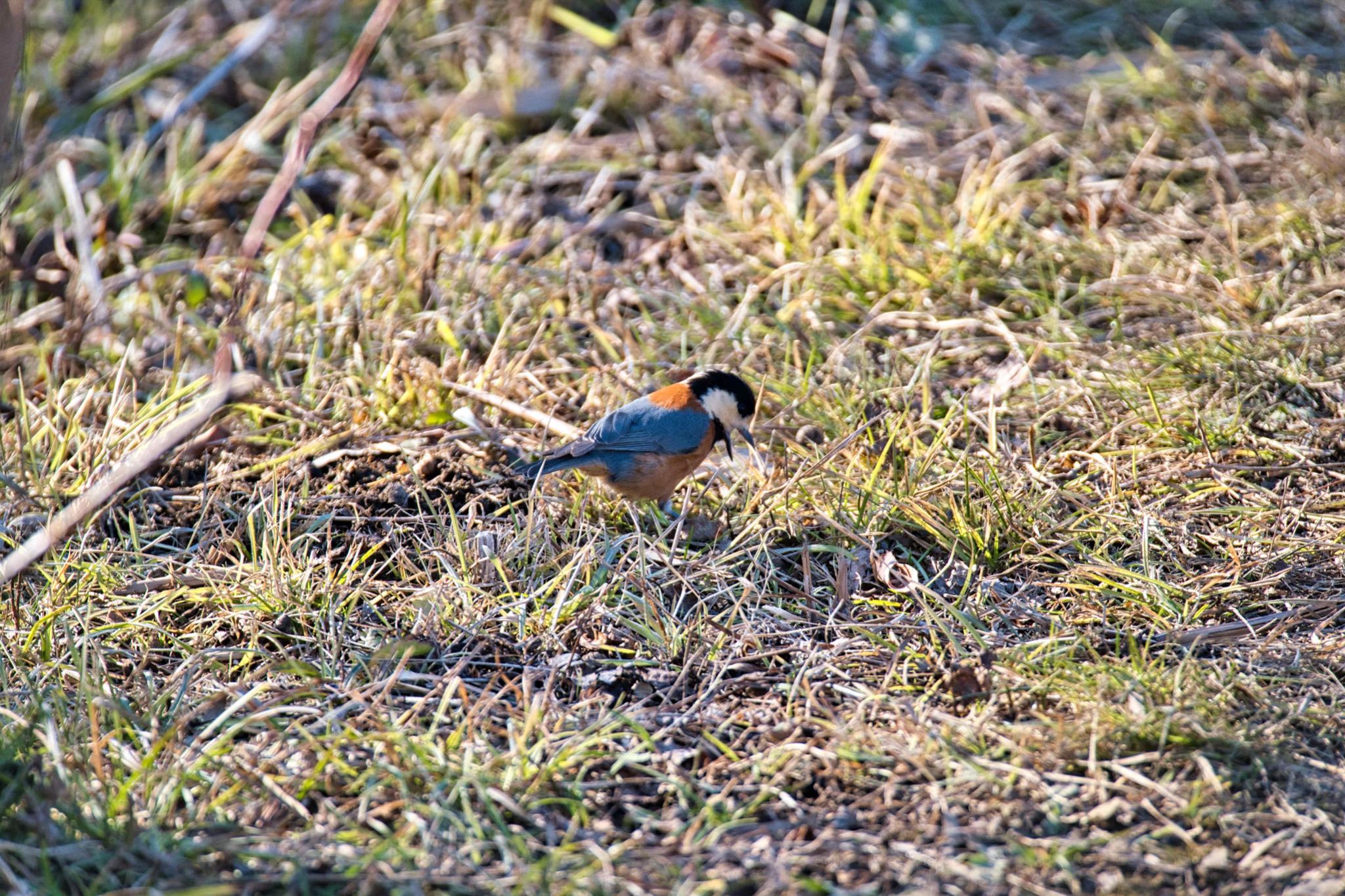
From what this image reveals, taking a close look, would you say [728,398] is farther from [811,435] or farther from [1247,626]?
[1247,626]

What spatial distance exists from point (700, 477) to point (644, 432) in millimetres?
438

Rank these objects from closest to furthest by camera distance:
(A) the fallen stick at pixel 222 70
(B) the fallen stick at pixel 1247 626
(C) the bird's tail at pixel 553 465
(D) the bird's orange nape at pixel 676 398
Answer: (B) the fallen stick at pixel 1247 626, (C) the bird's tail at pixel 553 465, (D) the bird's orange nape at pixel 676 398, (A) the fallen stick at pixel 222 70

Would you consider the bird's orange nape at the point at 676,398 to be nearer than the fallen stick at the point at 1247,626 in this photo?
No

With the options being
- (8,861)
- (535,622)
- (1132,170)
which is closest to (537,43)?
(1132,170)

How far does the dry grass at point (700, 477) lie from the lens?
8.64ft

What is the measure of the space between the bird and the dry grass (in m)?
0.13

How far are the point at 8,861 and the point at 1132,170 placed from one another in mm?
4915

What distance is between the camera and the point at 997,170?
5.47 metres

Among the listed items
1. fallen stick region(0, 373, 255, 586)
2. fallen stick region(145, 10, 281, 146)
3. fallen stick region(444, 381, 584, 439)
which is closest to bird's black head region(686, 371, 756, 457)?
fallen stick region(444, 381, 584, 439)

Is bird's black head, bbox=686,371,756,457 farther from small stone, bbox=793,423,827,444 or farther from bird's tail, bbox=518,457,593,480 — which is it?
bird's tail, bbox=518,457,593,480

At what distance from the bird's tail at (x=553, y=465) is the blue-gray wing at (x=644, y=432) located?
2 cm

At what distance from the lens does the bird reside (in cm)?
382

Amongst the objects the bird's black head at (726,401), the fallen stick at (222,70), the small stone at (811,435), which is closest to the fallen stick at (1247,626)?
the small stone at (811,435)

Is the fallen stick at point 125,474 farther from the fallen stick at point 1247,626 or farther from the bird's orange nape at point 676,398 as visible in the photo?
the fallen stick at point 1247,626
